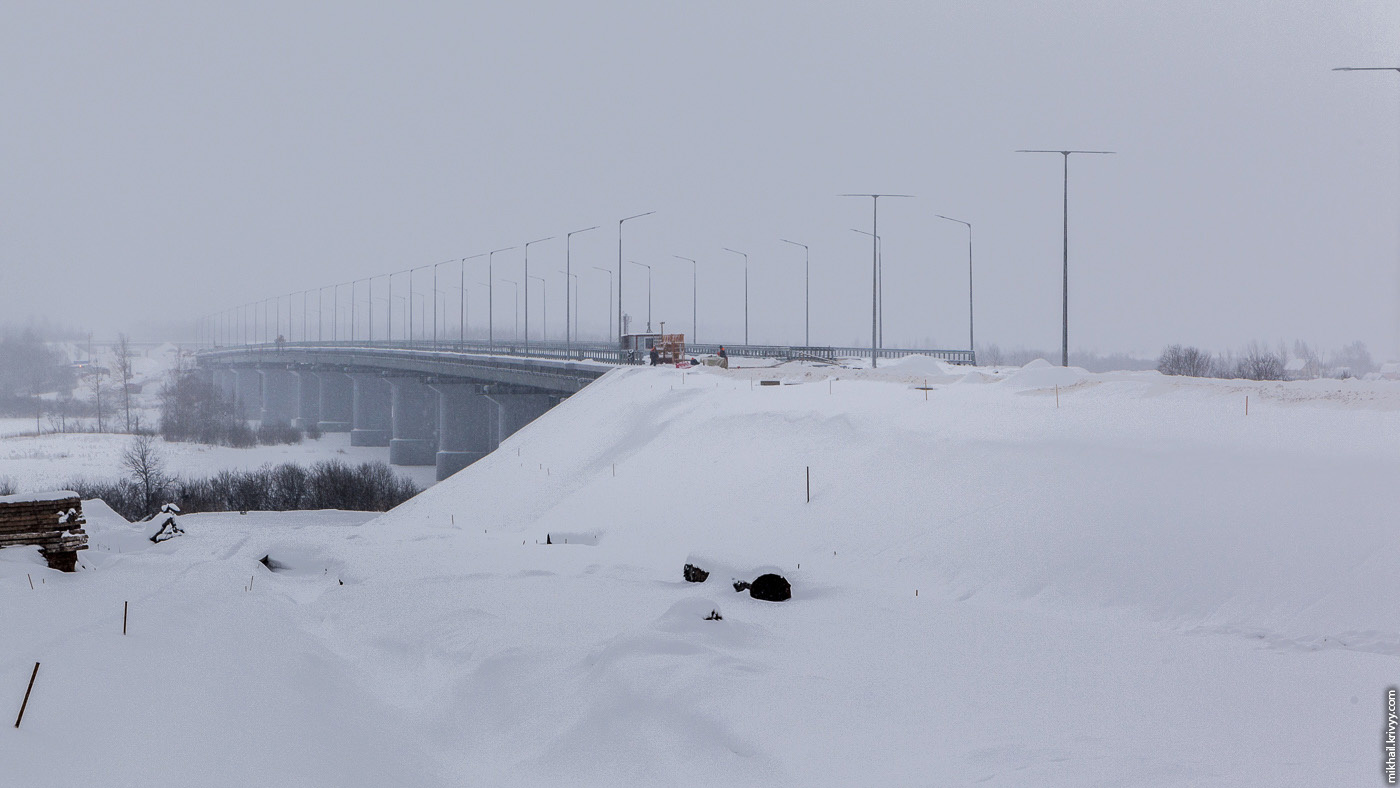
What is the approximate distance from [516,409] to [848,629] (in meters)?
74.2

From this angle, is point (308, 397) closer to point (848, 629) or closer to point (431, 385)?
point (431, 385)

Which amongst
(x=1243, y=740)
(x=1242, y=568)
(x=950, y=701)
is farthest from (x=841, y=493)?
(x=1243, y=740)

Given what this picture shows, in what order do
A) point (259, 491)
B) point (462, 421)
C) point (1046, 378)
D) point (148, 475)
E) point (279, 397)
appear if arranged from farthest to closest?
1. point (279, 397)
2. point (462, 421)
3. point (259, 491)
4. point (148, 475)
5. point (1046, 378)

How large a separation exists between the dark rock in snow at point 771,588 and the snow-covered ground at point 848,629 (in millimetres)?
563

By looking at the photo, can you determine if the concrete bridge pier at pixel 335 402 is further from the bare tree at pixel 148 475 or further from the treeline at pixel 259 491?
the treeline at pixel 259 491

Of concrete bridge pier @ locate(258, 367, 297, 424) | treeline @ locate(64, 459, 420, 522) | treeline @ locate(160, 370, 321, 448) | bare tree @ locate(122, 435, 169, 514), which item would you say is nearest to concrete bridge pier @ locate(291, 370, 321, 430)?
treeline @ locate(160, 370, 321, 448)

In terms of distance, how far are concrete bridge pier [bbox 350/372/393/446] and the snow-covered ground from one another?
108m

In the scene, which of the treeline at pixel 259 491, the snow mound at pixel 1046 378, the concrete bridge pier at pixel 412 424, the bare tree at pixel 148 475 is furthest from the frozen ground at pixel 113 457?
the snow mound at pixel 1046 378

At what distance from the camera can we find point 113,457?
10331 centimetres

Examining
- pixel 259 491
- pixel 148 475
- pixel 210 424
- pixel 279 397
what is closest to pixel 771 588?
pixel 259 491

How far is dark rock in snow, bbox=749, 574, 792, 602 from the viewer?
2017 centimetres

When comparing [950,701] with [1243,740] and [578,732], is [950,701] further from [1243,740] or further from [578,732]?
[578,732]

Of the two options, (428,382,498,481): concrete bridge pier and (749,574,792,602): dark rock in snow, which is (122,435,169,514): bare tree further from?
(749,574,792,602): dark rock in snow

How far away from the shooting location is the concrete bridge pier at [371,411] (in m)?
137
